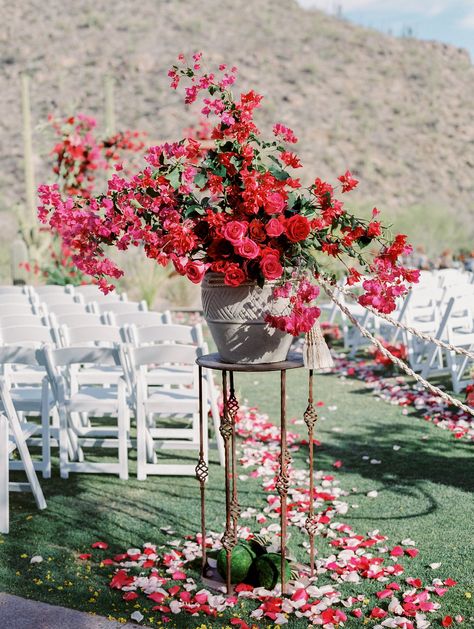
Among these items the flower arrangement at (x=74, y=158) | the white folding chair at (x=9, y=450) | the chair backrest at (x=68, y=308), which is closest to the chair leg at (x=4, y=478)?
the white folding chair at (x=9, y=450)

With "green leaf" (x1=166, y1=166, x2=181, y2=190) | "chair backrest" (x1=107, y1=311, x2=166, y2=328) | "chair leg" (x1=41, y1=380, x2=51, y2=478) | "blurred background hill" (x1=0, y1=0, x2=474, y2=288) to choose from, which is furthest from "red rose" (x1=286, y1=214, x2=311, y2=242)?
"blurred background hill" (x1=0, y1=0, x2=474, y2=288)

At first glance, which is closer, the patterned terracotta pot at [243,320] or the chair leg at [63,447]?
the patterned terracotta pot at [243,320]

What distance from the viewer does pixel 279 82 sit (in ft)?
118

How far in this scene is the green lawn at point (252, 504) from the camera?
3.54 meters

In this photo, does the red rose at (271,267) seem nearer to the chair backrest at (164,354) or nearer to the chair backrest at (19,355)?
the chair backrest at (164,354)

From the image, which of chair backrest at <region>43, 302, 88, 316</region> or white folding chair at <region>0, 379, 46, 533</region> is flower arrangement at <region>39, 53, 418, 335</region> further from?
chair backrest at <region>43, 302, 88, 316</region>

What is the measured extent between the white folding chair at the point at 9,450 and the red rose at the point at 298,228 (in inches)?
81.2

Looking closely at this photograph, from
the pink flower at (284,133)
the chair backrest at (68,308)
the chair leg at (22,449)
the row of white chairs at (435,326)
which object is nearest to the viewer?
the pink flower at (284,133)

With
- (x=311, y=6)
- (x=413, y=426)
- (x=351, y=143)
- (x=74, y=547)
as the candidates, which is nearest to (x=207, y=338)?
(x=413, y=426)

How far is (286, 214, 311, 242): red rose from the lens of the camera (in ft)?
9.71

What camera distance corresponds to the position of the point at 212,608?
3.36 meters

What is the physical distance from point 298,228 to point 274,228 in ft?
0.30

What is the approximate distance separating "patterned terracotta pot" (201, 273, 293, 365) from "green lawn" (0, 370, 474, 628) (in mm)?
1104

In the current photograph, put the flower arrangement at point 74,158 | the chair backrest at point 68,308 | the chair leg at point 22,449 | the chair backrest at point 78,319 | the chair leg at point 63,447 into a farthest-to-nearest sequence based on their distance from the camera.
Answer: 1. the flower arrangement at point 74,158
2. the chair backrest at point 68,308
3. the chair backrest at point 78,319
4. the chair leg at point 63,447
5. the chair leg at point 22,449
